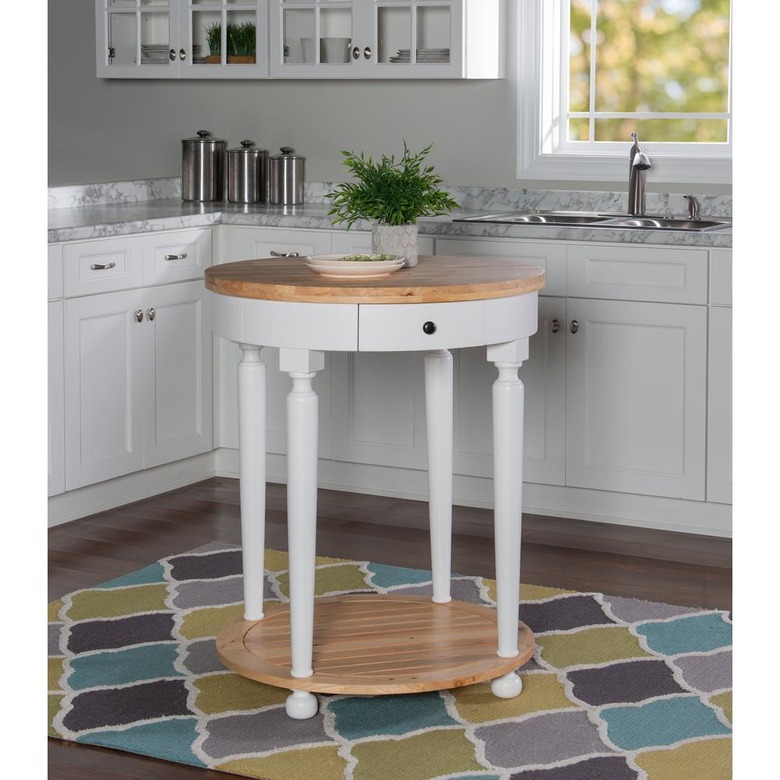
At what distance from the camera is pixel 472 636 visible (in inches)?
104

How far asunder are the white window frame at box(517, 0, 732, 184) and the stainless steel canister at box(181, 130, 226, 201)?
125 centimetres

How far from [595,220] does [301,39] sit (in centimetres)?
140

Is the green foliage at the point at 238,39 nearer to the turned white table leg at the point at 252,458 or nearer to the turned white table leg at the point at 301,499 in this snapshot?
the turned white table leg at the point at 252,458

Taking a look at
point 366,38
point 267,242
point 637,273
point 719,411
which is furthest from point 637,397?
point 366,38

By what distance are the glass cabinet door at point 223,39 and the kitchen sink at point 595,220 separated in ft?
3.91

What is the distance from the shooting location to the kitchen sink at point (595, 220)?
13.1 ft

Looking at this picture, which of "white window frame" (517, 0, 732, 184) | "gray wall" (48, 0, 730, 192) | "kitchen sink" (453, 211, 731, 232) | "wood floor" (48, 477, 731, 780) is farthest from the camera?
"gray wall" (48, 0, 730, 192)

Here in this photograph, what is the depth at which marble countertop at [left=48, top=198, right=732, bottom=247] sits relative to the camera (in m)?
3.70

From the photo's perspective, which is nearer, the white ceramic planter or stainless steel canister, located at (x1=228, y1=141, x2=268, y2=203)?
the white ceramic planter

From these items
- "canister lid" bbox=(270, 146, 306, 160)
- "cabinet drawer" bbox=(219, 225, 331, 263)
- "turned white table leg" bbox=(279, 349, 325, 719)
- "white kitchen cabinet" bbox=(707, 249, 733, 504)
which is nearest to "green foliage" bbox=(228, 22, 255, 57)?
"canister lid" bbox=(270, 146, 306, 160)

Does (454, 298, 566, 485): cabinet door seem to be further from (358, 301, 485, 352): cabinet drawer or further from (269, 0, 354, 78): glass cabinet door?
(358, 301, 485, 352): cabinet drawer

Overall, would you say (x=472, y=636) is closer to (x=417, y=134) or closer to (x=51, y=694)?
(x=51, y=694)

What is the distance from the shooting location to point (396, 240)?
261 centimetres

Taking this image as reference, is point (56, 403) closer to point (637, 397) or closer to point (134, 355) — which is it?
point (134, 355)
